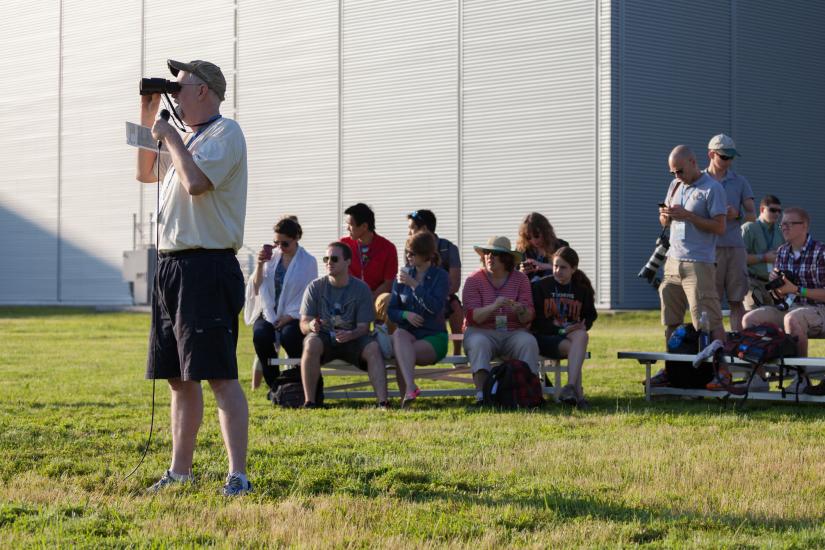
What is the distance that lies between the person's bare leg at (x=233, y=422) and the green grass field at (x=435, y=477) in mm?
172

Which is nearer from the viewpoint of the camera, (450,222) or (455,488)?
(455,488)

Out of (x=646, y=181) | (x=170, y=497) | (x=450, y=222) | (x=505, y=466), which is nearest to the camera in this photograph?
(x=170, y=497)

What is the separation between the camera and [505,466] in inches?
248

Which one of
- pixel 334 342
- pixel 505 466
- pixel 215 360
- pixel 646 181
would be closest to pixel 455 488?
pixel 505 466

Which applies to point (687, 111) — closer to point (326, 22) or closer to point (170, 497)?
point (326, 22)

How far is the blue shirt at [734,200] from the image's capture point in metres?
10.8

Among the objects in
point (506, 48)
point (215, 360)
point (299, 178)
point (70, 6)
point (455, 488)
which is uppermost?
point (70, 6)

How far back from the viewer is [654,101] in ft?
96.0

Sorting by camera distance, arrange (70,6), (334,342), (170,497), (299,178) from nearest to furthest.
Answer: (170,497)
(334,342)
(299,178)
(70,6)

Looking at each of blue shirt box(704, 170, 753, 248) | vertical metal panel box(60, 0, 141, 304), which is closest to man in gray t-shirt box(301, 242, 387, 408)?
blue shirt box(704, 170, 753, 248)

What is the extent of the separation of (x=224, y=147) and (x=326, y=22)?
92.9 ft

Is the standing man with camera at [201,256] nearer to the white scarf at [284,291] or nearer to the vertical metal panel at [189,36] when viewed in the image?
the white scarf at [284,291]

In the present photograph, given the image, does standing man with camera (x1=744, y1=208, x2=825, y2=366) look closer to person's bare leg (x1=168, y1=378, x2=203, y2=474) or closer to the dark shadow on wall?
person's bare leg (x1=168, y1=378, x2=203, y2=474)

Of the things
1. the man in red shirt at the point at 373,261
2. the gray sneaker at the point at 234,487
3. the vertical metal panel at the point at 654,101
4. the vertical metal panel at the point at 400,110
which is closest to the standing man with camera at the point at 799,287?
the man in red shirt at the point at 373,261
